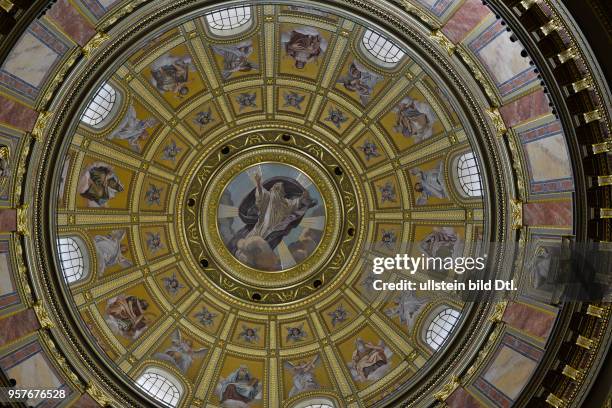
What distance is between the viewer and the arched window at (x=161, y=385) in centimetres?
2508

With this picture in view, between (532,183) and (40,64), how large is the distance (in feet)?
49.0

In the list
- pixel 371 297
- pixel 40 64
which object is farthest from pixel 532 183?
pixel 40 64

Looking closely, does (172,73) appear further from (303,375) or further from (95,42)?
(303,375)

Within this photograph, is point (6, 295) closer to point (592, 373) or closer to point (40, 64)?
point (40, 64)

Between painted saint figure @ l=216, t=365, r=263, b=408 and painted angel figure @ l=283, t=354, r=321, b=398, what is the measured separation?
4.76 ft

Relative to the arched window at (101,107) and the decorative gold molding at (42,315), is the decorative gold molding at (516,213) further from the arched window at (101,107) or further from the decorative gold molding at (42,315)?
the decorative gold molding at (42,315)

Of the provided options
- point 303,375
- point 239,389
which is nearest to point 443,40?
point 303,375

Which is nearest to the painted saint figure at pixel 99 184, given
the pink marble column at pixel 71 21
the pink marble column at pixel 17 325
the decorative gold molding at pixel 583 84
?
the pink marble column at pixel 17 325

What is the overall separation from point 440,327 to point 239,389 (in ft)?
28.9

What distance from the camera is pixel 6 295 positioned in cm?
1953

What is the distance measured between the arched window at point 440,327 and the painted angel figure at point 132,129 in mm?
14106

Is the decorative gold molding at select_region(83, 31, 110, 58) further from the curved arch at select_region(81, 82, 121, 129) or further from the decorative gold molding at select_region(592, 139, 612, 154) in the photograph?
the decorative gold molding at select_region(592, 139, 612, 154)

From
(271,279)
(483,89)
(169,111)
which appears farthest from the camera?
(271,279)

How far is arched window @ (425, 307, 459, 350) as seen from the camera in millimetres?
24359
